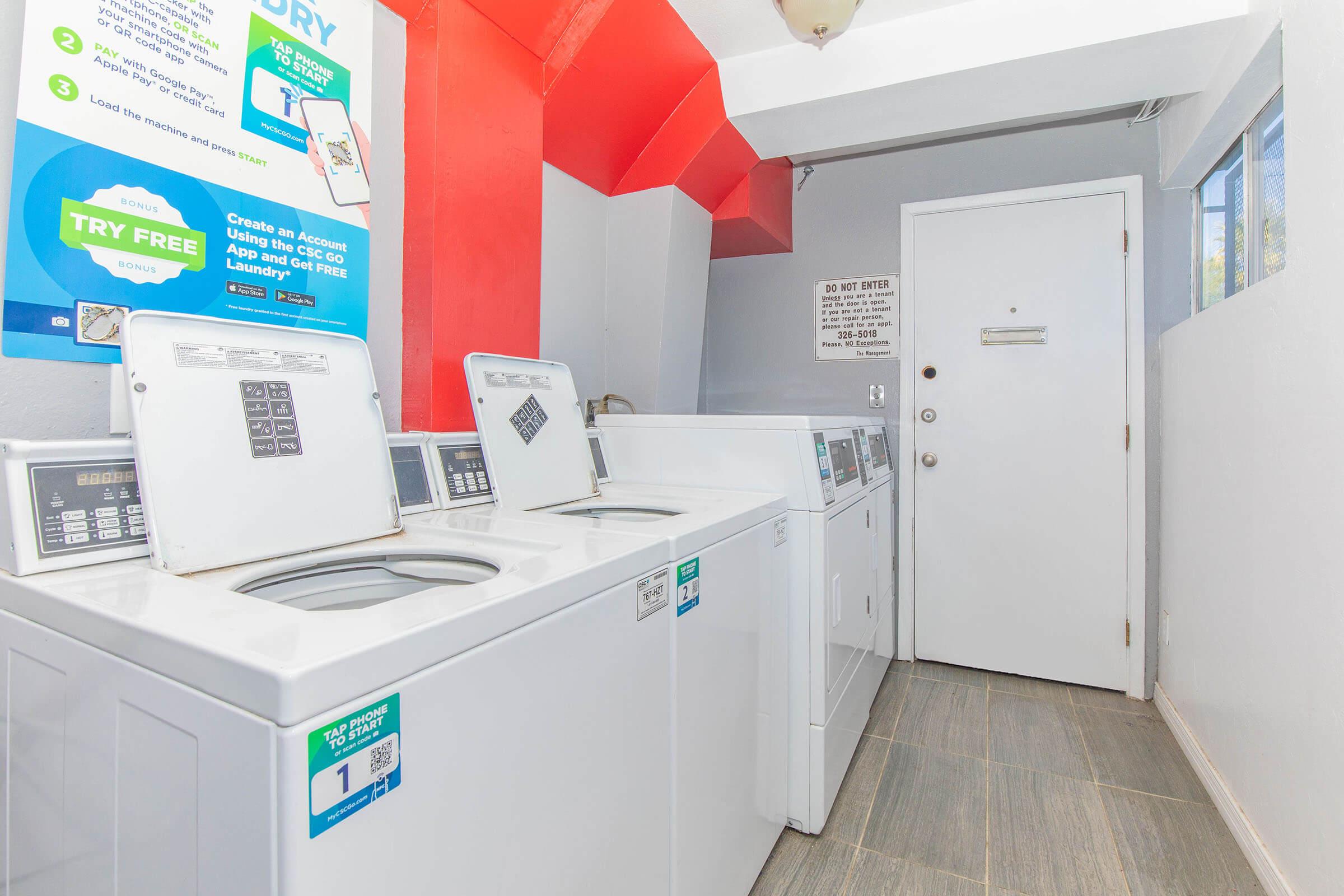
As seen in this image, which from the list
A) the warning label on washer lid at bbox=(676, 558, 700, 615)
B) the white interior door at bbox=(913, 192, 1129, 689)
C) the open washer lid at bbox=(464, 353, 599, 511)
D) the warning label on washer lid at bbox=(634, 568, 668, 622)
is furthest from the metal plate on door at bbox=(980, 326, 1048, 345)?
the warning label on washer lid at bbox=(634, 568, 668, 622)

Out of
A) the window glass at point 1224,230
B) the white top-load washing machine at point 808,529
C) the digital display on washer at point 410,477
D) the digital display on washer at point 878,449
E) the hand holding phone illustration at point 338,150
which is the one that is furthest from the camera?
the digital display on washer at point 878,449

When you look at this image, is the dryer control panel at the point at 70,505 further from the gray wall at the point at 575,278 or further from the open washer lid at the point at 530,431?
the gray wall at the point at 575,278

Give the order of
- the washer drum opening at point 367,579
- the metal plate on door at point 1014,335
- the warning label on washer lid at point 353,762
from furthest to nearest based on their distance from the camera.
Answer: the metal plate on door at point 1014,335 < the washer drum opening at point 367,579 < the warning label on washer lid at point 353,762

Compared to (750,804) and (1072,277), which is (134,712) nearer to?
(750,804)

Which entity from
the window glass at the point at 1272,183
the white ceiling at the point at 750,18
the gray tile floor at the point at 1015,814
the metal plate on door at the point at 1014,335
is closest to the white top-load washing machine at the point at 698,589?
the gray tile floor at the point at 1015,814

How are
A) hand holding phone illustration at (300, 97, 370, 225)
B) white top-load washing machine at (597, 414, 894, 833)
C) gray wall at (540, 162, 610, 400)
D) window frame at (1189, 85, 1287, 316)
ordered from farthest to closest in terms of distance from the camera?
gray wall at (540, 162, 610, 400) → window frame at (1189, 85, 1287, 316) → white top-load washing machine at (597, 414, 894, 833) → hand holding phone illustration at (300, 97, 370, 225)

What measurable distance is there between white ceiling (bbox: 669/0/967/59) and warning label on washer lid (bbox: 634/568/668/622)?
1.72m

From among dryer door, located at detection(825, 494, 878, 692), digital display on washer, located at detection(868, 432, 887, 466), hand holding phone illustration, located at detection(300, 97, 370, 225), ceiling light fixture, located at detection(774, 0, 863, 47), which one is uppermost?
ceiling light fixture, located at detection(774, 0, 863, 47)

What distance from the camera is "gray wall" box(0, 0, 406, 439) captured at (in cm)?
101

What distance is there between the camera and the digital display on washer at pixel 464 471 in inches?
55.8

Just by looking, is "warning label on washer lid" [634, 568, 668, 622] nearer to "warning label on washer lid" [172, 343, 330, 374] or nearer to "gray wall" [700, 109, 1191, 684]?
"warning label on washer lid" [172, 343, 330, 374]

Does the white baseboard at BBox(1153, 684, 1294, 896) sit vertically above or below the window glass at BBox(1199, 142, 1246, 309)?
below

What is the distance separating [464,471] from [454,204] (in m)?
0.64

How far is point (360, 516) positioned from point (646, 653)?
562 millimetres
